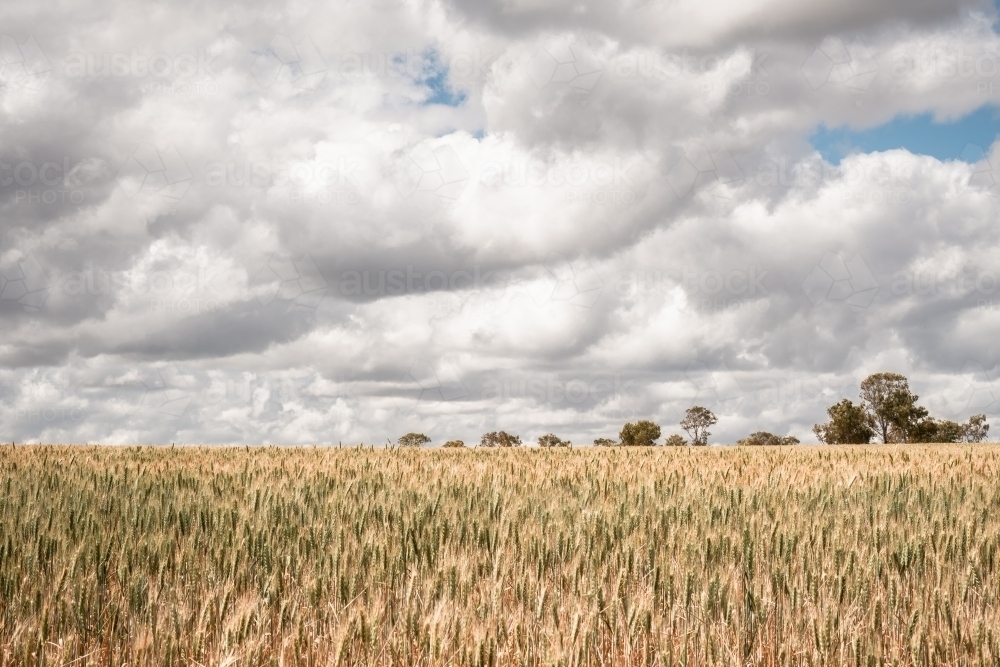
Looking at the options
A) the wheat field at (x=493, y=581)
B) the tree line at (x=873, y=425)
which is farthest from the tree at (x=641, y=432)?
the wheat field at (x=493, y=581)

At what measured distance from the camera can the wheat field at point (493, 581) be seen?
136 inches

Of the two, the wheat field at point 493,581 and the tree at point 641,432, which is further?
the tree at point 641,432

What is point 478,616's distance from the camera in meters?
3.73

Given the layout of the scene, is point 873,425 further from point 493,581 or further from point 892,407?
point 493,581

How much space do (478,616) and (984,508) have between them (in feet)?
18.8

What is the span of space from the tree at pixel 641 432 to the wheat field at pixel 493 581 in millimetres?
65184

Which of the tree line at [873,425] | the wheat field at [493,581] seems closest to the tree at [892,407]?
the tree line at [873,425]

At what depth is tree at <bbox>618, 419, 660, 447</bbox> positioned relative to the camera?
7131 cm

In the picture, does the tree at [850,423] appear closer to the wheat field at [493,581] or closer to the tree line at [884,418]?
the tree line at [884,418]

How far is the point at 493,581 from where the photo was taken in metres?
4.13

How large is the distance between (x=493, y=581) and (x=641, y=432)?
6935 centimetres

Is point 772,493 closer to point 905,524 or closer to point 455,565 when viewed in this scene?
point 905,524

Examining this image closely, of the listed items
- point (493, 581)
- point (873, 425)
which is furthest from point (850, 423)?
point (493, 581)

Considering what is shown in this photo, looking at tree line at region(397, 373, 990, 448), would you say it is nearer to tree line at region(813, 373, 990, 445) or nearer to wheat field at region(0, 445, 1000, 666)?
tree line at region(813, 373, 990, 445)
